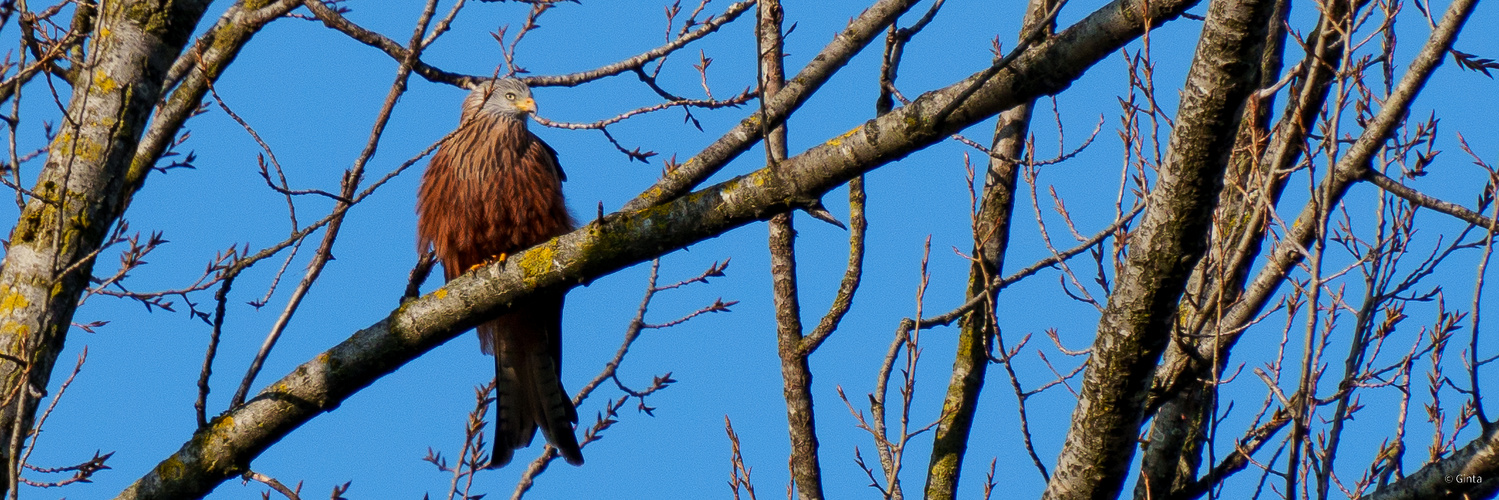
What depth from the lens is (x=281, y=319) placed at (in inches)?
124

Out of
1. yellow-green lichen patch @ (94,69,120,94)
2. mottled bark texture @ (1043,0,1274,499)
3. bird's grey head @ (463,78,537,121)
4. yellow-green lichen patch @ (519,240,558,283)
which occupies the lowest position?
mottled bark texture @ (1043,0,1274,499)

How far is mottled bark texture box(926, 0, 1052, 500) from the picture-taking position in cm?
438

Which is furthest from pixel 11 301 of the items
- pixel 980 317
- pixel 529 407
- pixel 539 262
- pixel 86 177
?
pixel 980 317

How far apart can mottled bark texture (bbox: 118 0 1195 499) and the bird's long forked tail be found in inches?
56.3

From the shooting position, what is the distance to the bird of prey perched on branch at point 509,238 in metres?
4.94

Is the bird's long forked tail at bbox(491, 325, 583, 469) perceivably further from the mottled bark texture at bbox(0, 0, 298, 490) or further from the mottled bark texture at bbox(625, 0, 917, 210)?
the mottled bark texture at bbox(0, 0, 298, 490)

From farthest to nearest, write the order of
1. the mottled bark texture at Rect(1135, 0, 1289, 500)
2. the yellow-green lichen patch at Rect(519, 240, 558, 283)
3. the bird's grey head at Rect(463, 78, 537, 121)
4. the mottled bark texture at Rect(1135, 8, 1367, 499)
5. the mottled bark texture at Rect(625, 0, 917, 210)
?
the bird's grey head at Rect(463, 78, 537, 121) < the mottled bark texture at Rect(625, 0, 917, 210) < the yellow-green lichen patch at Rect(519, 240, 558, 283) < the mottled bark texture at Rect(1135, 8, 1367, 499) < the mottled bark texture at Rect(1135, 0, 1289, 500)

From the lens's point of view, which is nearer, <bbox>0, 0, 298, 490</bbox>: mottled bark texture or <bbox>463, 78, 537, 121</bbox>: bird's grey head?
<bbox>0, 0, 298, 490</bbox>: mottled bark texture

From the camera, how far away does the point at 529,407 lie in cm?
501

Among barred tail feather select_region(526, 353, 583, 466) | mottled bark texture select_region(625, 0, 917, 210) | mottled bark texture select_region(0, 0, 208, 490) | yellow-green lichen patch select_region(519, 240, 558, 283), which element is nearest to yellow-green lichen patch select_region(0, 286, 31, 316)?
mottled bark texture select_region(0, 0, 208, 490)

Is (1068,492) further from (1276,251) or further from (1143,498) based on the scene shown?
(1276,251)

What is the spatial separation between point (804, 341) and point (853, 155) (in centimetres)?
184

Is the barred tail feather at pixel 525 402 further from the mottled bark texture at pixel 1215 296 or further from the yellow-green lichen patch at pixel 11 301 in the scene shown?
the mottled bark texture at pixel 1215 296

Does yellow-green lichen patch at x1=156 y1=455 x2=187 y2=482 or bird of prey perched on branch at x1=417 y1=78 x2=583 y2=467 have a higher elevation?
bird of prey perched on branch at x1=417 y1=78 x2=583 y2=467
